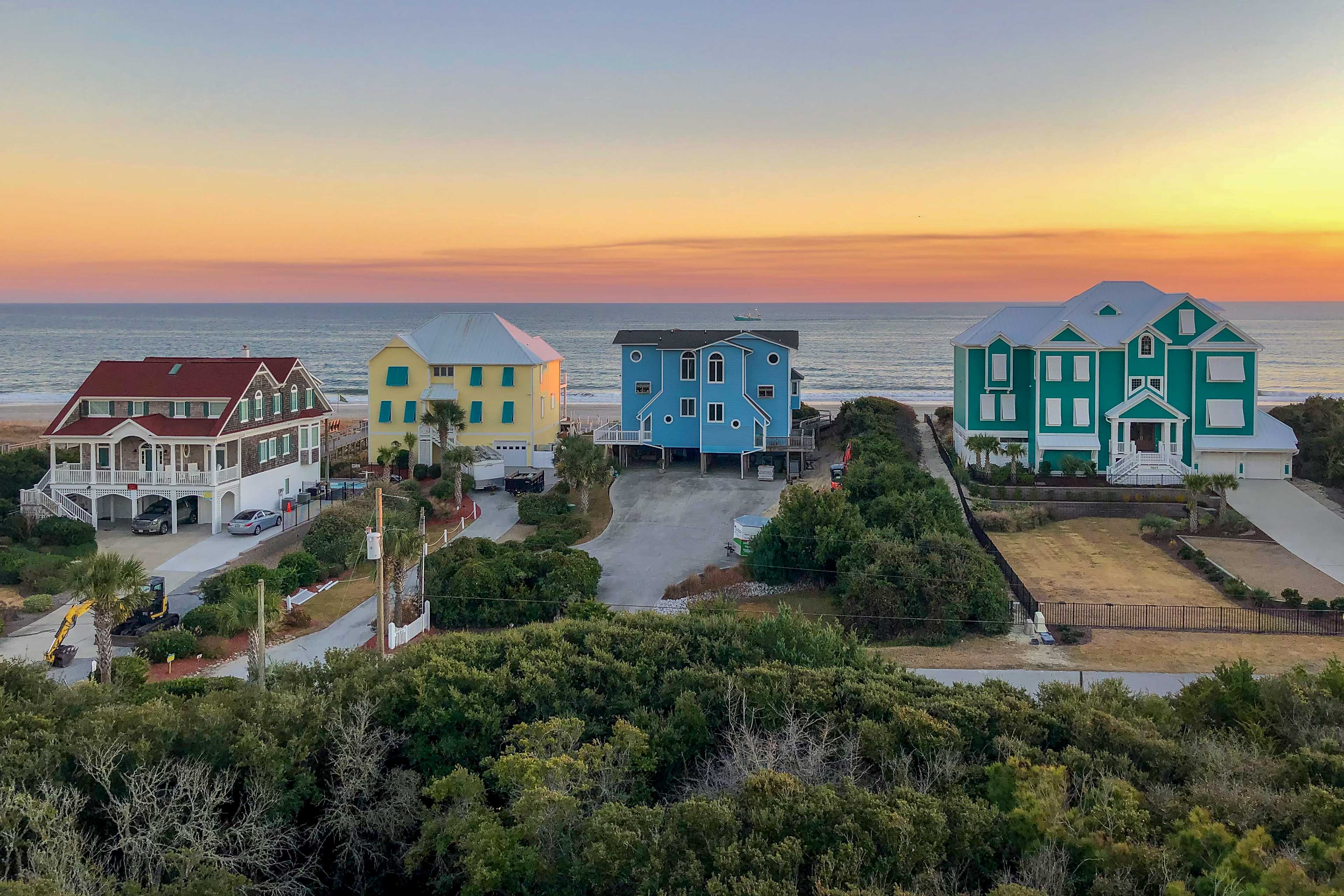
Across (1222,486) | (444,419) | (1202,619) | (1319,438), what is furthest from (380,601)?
(1319,438)

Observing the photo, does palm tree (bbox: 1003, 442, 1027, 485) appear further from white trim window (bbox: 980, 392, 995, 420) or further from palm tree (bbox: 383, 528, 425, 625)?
palm tree (bbox: 383, 528, 425, 625)

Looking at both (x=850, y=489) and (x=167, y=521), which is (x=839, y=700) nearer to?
(x=850, y=489)

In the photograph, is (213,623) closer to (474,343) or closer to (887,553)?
(887,553)

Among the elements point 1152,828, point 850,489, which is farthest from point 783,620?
point 850,489

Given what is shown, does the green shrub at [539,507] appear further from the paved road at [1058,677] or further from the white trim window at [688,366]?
the paved road at [1058,677]

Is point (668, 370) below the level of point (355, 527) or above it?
above
